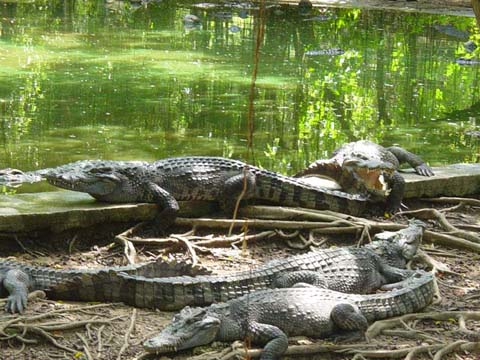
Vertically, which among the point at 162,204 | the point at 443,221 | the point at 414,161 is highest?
the point at 414,161

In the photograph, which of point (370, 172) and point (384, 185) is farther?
point (384, 185)

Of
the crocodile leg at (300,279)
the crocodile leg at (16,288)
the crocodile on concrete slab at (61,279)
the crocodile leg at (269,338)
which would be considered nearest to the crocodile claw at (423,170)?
the crocodile leg at (300,279)

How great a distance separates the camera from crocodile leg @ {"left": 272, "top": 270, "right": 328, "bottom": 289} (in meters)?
4.81

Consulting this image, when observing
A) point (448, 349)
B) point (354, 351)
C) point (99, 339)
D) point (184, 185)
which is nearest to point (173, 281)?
point (99, 339)

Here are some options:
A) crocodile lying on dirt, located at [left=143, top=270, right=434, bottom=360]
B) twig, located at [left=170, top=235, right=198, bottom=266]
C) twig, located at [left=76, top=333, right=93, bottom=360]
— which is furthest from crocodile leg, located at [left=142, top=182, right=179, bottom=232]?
twig, located at [left=76, top=333, right=93, bottom=360]

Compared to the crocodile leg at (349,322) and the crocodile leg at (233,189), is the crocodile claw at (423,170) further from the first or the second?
the crocodile leg at (349,322)

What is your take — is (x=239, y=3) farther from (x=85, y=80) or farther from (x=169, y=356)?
(x=169, y=356)

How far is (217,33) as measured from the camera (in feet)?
62.6

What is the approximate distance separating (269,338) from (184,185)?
2263 millimetres

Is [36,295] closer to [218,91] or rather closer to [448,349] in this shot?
[448,349]

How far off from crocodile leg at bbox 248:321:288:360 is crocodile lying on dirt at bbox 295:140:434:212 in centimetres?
261

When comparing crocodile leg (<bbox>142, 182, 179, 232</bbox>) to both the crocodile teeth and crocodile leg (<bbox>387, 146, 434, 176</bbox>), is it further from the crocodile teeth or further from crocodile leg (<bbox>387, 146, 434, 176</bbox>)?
crocodile leg (<bbox>387, 146, 434, 176</bbox>)

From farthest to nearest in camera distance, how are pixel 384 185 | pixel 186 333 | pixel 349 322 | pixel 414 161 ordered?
1. pixel 414 161
2. pixel 384 185
3. pixel 349 322
4. pixel 186 333

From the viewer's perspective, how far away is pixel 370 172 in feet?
21.3
